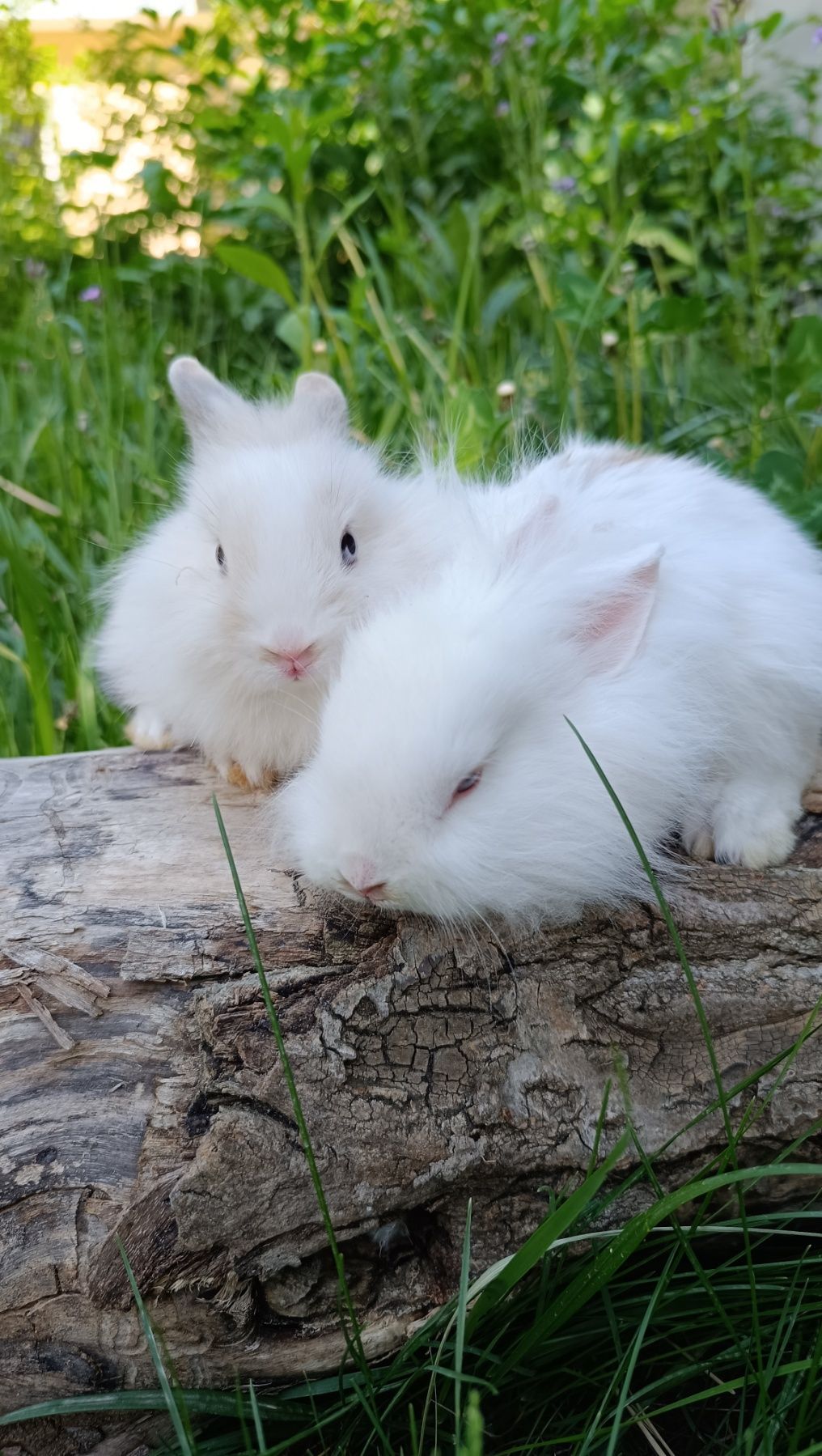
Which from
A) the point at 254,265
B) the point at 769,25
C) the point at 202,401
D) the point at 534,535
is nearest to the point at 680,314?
the point at 769,25

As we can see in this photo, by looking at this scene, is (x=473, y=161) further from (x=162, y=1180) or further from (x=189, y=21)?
(x=162, y=1180)

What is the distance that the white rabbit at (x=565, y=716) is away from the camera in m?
1.71

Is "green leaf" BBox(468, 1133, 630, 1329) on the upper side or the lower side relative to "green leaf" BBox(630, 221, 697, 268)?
lower

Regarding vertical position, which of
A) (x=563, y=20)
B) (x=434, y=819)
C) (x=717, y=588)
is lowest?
(x=434, y=819)

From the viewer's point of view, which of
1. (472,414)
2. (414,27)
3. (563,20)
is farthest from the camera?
(414,27)

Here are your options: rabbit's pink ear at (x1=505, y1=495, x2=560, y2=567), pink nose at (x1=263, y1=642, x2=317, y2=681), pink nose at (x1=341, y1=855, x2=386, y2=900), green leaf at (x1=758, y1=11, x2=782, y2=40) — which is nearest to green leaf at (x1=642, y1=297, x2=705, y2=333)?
green leaf at (x1=758, y1=11, x2=782, y2=40)

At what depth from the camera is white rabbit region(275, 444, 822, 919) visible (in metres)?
1.71

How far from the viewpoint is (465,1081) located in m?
1.84

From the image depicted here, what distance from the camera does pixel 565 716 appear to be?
1770 millimetres

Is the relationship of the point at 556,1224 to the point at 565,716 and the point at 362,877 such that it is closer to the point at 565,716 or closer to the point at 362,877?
the point at 362,877

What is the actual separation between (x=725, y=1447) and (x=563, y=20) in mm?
4589

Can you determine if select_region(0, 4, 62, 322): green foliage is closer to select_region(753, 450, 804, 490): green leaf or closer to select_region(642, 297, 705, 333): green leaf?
select_region(642, 297, 705, 333): green leaf

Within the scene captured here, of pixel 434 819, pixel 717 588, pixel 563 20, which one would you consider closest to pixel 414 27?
pixel 563 20

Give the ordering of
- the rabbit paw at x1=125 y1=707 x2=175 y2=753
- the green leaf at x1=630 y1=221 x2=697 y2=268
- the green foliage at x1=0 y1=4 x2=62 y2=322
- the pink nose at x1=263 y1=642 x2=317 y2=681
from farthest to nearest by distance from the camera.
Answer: the green foliage at x1=0 y1=4 x2=62 y2=322, the green leaf at x1=630 y1=221 x2=697 y2=268, the rabbit paw at x1=125 y1=707 x2=175 y2=753, the pink nose at x1=263 y1=642 x2=317 y2=681
